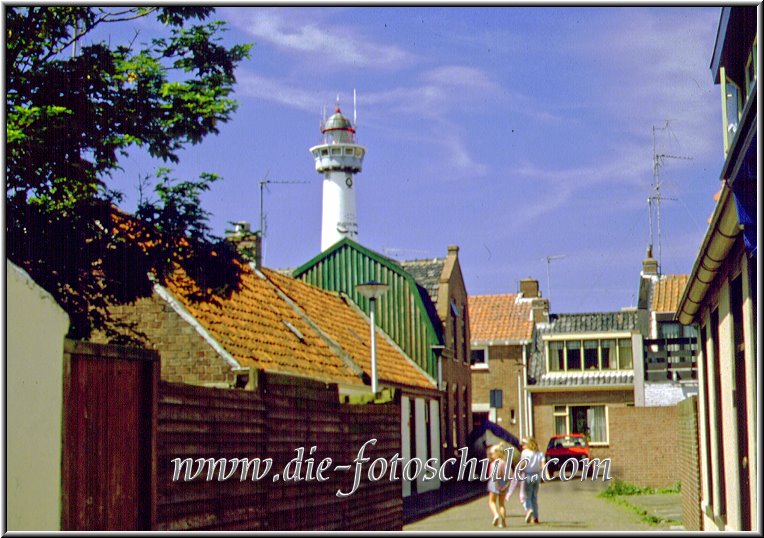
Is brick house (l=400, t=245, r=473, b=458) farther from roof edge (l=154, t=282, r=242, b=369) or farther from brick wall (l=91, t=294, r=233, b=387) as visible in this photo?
brick wall (l=91, t=294, r=233, b=387)

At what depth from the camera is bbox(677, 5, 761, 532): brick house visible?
24.6ft

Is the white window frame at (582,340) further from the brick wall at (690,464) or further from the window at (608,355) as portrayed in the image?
the brick wall at (690,464)

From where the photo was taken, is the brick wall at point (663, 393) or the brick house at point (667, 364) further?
the brick wall at point (663, 393)

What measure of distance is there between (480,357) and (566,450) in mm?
11509

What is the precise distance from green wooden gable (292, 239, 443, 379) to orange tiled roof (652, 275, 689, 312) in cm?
1046

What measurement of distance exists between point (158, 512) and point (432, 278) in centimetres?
2817

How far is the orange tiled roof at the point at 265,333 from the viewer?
19188 mm

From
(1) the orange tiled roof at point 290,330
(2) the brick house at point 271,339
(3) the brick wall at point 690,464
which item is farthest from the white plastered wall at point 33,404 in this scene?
(3) the brick wall at point 690,464

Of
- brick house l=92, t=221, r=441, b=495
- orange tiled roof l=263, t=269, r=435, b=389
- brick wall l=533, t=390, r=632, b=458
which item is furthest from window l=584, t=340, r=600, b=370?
orange tiled roof l=263, t=269, r=435, b=389

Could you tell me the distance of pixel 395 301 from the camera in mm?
34406

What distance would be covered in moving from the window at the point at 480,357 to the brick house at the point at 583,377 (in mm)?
2890

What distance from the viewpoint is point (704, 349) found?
1397 cm

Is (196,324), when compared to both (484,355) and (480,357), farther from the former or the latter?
(480,357)

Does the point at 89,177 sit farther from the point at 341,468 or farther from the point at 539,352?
the point at 539,352
